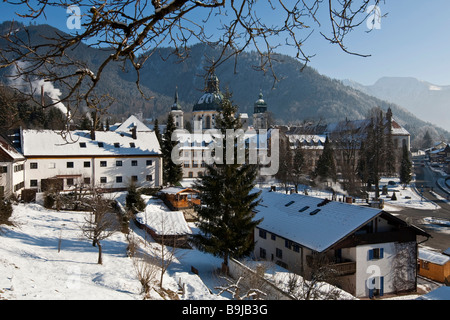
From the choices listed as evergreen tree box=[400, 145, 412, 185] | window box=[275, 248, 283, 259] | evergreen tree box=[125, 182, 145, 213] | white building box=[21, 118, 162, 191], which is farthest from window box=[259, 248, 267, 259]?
evergreen tree box=[400, 145, 412, 185]

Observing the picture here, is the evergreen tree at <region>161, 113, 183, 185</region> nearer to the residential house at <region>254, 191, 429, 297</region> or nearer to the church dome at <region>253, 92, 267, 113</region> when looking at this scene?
the residential house at <region>254, 191, 429, 297</region>

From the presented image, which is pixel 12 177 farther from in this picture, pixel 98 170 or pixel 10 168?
pixel 98 170

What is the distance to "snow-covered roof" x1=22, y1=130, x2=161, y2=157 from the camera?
36.9 meters

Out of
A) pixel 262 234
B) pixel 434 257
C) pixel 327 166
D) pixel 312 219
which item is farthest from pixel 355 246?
pixel 327 166

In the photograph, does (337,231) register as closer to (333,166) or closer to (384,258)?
(384,258)

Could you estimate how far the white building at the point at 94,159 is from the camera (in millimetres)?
36469

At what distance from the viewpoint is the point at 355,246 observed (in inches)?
774

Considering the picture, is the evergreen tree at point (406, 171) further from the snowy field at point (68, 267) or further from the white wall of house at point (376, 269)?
the snowy field at point (68, 267)

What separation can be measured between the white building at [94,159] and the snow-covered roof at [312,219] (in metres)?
19.0

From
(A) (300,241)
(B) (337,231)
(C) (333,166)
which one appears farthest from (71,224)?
(C) (333,166)

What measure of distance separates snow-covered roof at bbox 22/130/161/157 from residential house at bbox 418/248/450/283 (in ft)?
99.9

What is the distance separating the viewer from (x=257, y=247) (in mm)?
25391

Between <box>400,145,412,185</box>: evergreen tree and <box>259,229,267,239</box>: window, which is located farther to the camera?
<box>400,145,412,185</box>: evergreen tree
